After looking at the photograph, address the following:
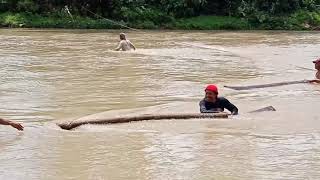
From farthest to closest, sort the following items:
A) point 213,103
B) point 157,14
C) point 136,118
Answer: point 157,14, point 213,103, point 136,118

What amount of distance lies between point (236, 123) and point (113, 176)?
324cm

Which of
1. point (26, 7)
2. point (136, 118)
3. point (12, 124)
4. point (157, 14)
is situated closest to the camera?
point (12, 124)

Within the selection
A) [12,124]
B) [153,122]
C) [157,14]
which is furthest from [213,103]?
[157,14]

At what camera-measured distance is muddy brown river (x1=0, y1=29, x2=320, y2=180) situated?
6.80 metres

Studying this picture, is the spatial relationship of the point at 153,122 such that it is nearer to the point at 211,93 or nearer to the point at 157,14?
the point at 211,93

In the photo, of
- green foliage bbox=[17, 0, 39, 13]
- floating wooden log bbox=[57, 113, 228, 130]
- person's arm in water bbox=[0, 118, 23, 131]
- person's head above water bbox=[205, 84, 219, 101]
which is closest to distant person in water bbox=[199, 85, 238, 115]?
person's head above water bbox=[205, 84, 219, 101]

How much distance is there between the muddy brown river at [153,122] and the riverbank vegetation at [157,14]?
15.1m

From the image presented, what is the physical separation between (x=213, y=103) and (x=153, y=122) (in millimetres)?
1009

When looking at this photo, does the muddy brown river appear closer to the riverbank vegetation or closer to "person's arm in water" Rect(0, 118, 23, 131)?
"person's arm in water" Rect(0, 118, 23, 131)

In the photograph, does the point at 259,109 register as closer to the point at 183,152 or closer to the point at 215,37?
the point at 183,152

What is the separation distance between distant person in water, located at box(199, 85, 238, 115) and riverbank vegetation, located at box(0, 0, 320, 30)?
27.4m

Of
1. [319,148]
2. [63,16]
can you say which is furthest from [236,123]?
[63,16]

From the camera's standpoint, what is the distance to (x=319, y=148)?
759cm

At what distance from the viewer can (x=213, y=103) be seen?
9.73 m
